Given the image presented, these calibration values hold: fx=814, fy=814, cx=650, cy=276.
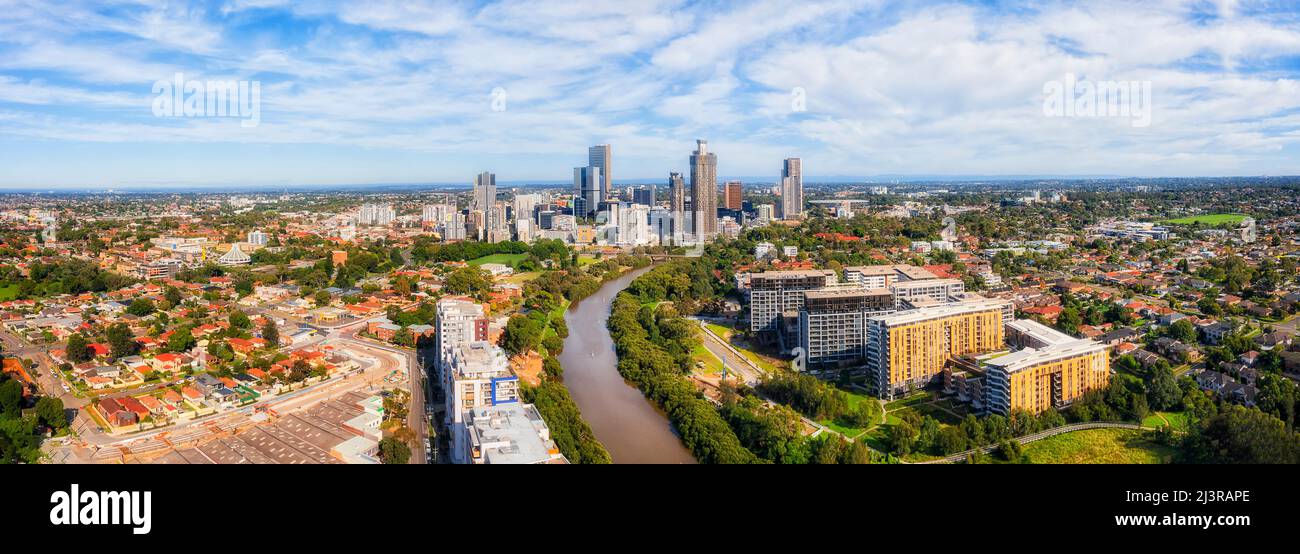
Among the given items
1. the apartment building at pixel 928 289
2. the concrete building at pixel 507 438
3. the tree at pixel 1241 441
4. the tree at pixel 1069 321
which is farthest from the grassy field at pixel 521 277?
the tree at pixel 1241 441

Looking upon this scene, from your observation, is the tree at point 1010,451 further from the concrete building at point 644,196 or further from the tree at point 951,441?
the concrete building at point 644,196

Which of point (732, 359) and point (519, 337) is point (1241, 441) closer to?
point (732, 359)

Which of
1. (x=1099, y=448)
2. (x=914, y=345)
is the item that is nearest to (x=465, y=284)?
(x=914, y=345)

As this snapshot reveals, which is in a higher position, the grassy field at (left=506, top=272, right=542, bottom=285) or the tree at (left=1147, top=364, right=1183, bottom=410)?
the grassy field at (left=506, top=272, right=542, bottom=285)

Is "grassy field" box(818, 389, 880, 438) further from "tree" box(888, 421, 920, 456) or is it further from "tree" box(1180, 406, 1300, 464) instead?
"tree" box(1180, 406, 1300, 464)

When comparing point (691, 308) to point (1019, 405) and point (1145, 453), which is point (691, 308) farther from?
point (1145, 453)

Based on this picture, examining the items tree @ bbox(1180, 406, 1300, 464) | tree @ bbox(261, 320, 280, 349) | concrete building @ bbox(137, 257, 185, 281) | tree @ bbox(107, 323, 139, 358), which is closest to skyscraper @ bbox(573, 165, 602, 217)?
concrete building @ bbox(137, 257, 185, 281)
